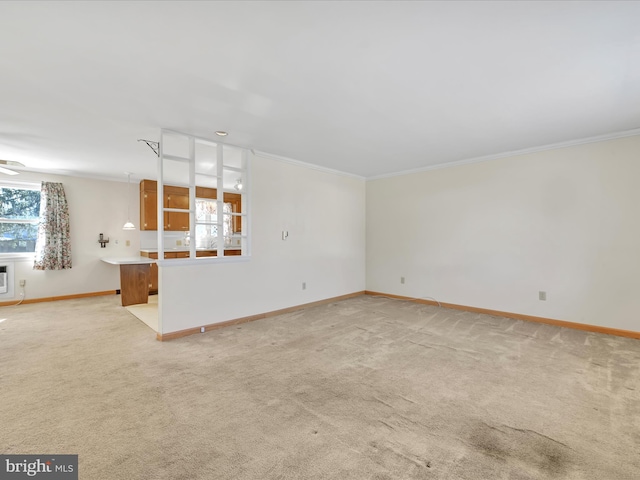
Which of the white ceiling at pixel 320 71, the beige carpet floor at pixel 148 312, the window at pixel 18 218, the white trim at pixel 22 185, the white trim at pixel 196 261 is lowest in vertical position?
the beige carpet floor at pixel 148 312

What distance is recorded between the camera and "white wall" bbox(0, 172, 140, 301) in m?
5.57

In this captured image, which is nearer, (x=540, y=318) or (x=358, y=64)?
(x=358, y=64)

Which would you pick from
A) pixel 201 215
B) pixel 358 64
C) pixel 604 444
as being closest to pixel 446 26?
pixel 358 64

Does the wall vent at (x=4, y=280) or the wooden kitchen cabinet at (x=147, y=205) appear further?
the wooden kitchen cabinet at (x=147, y=205)

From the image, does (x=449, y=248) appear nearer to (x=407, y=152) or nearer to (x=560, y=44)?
(x=407, y=152)

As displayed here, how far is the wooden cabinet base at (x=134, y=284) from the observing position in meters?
5.32

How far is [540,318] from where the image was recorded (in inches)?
166

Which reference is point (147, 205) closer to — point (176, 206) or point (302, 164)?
point (176, 206)

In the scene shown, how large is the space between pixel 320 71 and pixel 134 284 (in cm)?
512

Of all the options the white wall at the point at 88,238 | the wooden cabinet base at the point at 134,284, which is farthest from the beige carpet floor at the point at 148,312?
the white wall at the point at 88,238

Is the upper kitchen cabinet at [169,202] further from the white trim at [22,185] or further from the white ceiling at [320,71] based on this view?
the white ceiling at [320,71]

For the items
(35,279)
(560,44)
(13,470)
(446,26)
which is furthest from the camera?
(35,279)

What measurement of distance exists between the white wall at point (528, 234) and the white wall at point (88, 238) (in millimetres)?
5716

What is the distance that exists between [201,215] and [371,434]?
6.12 meters
